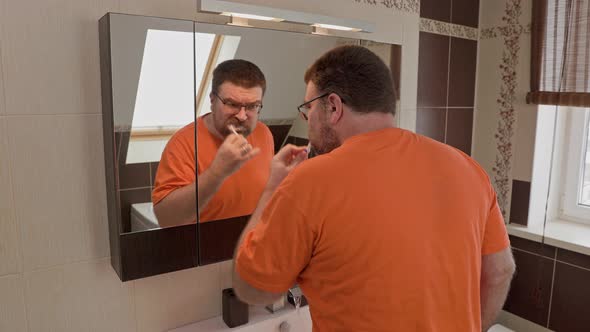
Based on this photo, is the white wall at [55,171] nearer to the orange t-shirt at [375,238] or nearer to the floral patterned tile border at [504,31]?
the orange t-shirt at [375,238]

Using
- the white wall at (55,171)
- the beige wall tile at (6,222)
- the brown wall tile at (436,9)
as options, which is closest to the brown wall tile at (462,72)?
the brown wall tile at (436,9)

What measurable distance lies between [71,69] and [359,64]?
674 mm

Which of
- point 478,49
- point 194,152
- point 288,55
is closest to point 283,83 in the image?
point 288,55

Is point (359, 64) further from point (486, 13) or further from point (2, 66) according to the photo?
point (486, 13)

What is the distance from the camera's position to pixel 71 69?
3.37ft

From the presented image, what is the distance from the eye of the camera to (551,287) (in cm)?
186

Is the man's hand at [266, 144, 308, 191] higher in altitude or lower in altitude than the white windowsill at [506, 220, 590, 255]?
higher

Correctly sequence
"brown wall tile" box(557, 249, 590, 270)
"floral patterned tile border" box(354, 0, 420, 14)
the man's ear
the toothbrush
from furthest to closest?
"brown wall tile" box(557, 249, 590, 270) < "floral patterned tile border" box(354, 0, 420, 14) < the toothbrush < the man's ear

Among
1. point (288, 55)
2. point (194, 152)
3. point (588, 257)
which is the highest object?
point (288, 55)

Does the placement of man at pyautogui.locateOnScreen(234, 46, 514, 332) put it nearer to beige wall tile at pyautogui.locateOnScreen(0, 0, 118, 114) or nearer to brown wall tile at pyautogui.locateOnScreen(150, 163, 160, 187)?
brown wall tile at pyautogui.locateOnScreen(150, 163, 160, 187)

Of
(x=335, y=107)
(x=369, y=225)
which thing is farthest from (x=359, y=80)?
(x=369, y=225)

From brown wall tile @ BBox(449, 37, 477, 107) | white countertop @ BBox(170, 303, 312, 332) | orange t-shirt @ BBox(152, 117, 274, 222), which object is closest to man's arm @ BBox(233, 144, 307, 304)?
orange t-shirt @ BBox(152, 117, 274, 222)

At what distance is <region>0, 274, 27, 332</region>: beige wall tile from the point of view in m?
1.01

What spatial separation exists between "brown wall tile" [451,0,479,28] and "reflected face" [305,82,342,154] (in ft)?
4.15
